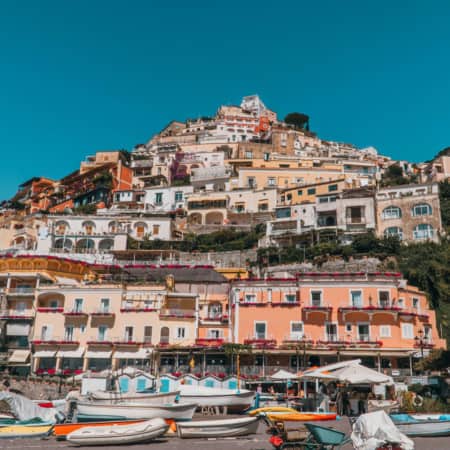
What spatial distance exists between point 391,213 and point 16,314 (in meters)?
41.4

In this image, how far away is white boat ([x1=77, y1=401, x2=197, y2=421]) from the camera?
2164 cm

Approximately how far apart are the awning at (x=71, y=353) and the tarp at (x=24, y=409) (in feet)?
51.7

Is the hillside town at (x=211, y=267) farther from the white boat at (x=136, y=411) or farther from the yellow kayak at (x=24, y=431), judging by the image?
the yellow kayak at (x=24, y=431)

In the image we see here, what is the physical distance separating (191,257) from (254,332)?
24.0 m

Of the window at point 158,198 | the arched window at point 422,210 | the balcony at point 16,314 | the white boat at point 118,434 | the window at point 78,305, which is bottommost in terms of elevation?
the white boat at point 118,434

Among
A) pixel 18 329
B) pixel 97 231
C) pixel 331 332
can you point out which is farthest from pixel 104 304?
pixel 97 231

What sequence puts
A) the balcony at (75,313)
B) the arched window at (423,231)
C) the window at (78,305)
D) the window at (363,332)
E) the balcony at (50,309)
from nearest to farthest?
1. the window at (363,332)
2. the balcony at (75,313)
3. the window at (78,305)
4. the balcony at (50,309)
5. the arched window at (423,231)

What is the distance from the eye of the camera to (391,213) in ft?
194

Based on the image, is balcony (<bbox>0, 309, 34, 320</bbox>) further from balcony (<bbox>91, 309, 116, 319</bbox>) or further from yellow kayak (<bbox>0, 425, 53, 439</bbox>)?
yellow kayak (<bbox>0, 425, 53, 439</bbox>)

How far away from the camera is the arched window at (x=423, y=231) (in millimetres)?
56156

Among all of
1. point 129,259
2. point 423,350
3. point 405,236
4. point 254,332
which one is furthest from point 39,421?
point 405,236

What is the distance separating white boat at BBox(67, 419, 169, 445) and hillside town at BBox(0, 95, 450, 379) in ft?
51.3

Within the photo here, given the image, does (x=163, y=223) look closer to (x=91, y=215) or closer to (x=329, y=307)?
(x=91, y=215)

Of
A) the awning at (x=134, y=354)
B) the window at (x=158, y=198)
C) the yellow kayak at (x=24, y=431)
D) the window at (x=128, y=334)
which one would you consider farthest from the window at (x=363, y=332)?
the window at (x=158, y=198)
